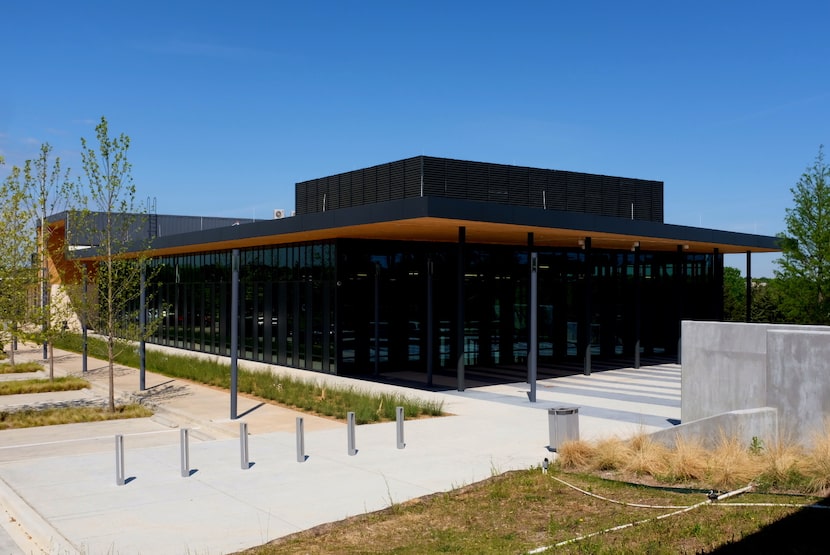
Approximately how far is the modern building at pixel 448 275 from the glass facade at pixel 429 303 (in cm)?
6

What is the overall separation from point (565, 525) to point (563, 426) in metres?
4.27

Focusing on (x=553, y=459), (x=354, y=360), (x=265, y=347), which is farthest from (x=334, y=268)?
(x=553, y=459)

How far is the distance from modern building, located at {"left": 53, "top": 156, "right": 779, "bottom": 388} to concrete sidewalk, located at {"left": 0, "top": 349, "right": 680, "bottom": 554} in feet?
14.1

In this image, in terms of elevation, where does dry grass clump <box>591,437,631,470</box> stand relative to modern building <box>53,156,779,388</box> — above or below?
below

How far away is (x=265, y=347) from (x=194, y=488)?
20.2m

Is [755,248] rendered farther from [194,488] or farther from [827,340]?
[194,488]

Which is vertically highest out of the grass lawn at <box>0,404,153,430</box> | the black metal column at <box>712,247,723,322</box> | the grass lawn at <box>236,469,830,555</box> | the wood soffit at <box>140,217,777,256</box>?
the wood soffit at <box>140,217,777,256</box>

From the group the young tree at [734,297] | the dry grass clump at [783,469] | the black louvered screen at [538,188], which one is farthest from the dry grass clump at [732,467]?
the young tree at [734,297]

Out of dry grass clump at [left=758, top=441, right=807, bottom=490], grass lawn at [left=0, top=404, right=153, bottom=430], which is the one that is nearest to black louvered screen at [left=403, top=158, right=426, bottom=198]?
grass lawn at [left=0, top=404, right=153, bottom=430]

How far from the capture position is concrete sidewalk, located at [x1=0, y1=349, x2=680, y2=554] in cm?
942

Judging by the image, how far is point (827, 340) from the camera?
42.3 feet

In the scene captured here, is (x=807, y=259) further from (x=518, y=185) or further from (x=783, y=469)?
(x=783, y=469)

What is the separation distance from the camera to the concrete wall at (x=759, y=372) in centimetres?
1305

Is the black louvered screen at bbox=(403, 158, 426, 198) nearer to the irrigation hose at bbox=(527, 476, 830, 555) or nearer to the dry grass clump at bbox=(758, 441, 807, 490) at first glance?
the dry grass clump at bbox=(758, 441, 807, 490)
